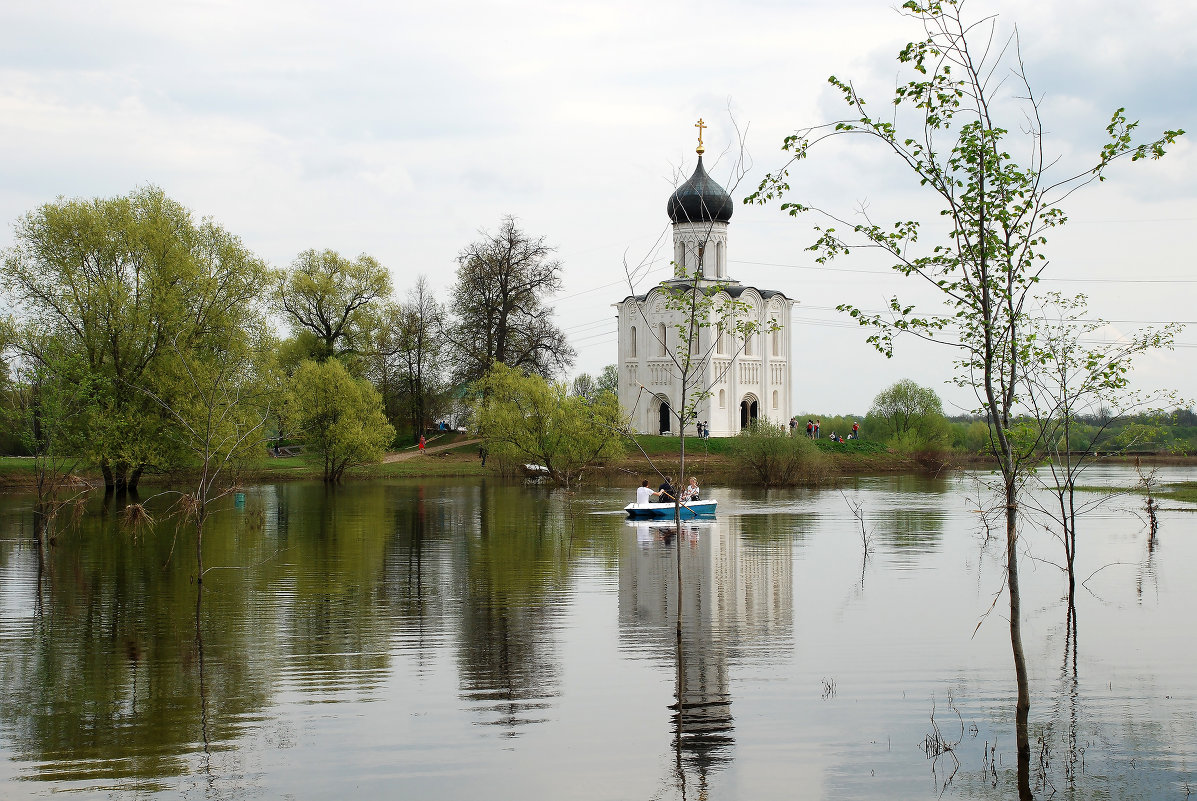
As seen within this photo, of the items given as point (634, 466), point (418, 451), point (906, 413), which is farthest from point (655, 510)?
point (906, 413)

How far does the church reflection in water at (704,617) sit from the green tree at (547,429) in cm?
2645

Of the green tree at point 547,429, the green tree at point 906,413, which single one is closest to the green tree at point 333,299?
the green tree at point 547,429

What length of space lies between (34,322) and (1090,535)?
36.0 meters

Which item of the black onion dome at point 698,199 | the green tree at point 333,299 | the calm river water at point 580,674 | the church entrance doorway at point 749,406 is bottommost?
the calm river water at point 580,674

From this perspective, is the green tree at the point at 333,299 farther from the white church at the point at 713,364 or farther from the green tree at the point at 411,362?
the white church at the point at 713,364

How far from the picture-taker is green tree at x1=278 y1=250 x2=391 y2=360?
227 ft

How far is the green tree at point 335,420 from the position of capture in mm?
55312

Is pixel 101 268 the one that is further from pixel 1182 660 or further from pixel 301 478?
pixel 1182 660

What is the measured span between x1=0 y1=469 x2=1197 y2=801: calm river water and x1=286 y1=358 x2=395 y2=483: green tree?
97.8 feet

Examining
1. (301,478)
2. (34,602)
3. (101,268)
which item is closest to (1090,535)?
(34,602)

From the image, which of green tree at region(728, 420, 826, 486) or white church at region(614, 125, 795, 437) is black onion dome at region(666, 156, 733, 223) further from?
green tree at region(728, 420, 826, 486)

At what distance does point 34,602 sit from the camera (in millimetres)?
17594

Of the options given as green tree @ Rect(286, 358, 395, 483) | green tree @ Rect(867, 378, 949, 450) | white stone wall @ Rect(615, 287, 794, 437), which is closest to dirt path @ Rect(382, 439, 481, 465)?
green tree @ Rect(286, 358, 395, 483)

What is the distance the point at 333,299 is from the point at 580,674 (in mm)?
59266
